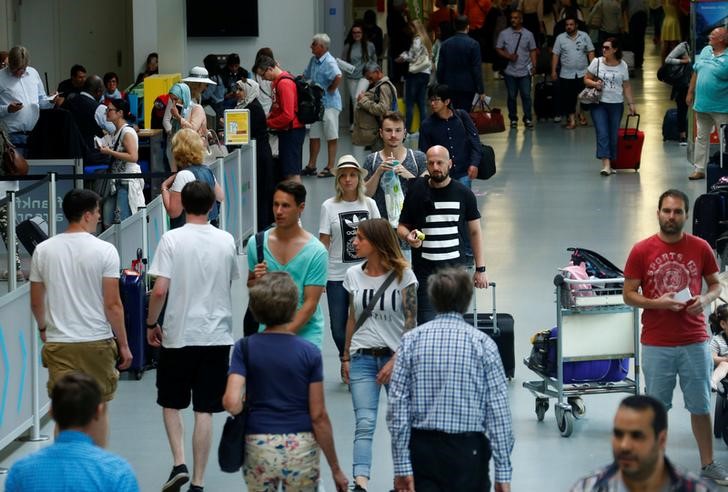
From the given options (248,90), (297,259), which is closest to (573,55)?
(248,90)

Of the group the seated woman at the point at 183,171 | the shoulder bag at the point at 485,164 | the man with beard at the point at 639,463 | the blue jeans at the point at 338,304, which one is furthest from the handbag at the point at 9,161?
the man with beard at the point at 639,463

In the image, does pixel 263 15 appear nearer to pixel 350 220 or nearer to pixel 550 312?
pixel 550 312

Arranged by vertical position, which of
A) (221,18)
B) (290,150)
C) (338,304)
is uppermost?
(221,18)

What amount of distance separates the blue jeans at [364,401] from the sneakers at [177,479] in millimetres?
961

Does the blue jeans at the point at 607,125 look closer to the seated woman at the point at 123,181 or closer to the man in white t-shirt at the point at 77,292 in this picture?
the seated woman at the point at 123,181

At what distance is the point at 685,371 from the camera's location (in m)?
7.94

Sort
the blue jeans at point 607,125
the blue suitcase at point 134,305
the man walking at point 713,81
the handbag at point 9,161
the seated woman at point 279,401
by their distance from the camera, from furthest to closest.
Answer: the blue jeans at point 607,125 → the man walking at point 713,81 → the handbag at point 9,161 → the blue suitcase at point 134,305 → the seated woman at point 279,401

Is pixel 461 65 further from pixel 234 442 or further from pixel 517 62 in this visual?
pixel 234 442

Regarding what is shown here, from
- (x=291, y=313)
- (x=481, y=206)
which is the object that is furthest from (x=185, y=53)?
(x=291, y=313)

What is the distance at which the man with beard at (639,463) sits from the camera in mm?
4414

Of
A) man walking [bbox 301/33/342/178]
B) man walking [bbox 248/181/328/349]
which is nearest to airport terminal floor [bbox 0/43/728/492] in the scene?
man walking [bbox 301/33/342/178]

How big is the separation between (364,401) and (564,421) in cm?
194

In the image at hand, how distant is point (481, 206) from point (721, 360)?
31.1 feet

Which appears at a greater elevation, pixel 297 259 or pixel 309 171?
pixel 297 259
